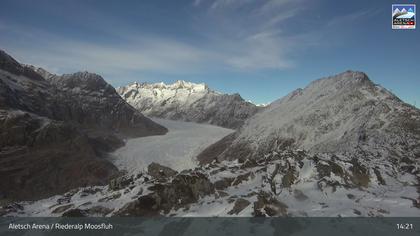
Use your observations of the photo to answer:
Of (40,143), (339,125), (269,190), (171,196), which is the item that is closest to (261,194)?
(269,190)

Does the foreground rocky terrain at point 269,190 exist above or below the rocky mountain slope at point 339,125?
below

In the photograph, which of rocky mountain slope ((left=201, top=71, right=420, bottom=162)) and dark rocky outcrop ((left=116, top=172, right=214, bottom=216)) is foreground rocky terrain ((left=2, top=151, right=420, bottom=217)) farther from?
rocky mountain slope ((left=201, top=71, right=420, bottom=162))

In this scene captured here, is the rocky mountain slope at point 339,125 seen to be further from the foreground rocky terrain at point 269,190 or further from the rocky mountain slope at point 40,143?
the rocky mountain slope at point 40,143

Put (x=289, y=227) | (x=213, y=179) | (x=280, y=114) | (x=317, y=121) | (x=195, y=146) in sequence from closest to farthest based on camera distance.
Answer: (x=289, y=227)
(x=213, y=179)
(x=317, y=121)
(x=280, y=114)
(x=195, y=146)

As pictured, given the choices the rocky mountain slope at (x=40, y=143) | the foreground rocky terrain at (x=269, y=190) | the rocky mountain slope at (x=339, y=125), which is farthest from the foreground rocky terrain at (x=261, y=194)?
the rocky mountain slope at (x=40, y=143)

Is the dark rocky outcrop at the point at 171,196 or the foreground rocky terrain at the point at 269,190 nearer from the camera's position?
the foreground rocky terrain at the point at 269,190

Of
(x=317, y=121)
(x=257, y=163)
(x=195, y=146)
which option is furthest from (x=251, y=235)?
(x=195, y=146)

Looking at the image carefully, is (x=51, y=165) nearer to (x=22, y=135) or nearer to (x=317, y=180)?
(x=22, y=135)

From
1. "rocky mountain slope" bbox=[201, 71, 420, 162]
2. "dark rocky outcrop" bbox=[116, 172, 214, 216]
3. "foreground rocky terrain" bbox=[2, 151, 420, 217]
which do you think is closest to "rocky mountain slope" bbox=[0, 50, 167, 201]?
"rocky mountain slope" bbox=[201, 71, 420, 162]

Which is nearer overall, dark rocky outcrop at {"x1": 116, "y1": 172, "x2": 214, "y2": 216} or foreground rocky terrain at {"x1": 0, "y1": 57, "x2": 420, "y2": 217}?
foreground rocky terrain at {"x1": 0, "y1": 57, "x2": 420, "y2": 217}

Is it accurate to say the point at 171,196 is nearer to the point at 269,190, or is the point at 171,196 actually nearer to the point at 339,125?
the point at 269,190

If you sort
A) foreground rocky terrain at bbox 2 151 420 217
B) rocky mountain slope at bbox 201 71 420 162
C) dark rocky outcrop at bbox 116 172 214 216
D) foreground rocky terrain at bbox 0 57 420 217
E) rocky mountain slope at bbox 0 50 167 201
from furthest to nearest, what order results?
rocky mountain slope at bbox 0 50 167 201 → rocky mountain slope at bbox 201 71 420 162 → dark rocky outcrop at bbox 116 172 214 216 → foreground rocky terrain at bbox 0 57 420 217 → foreground rocky terrain at bbox 2 151 420 217
